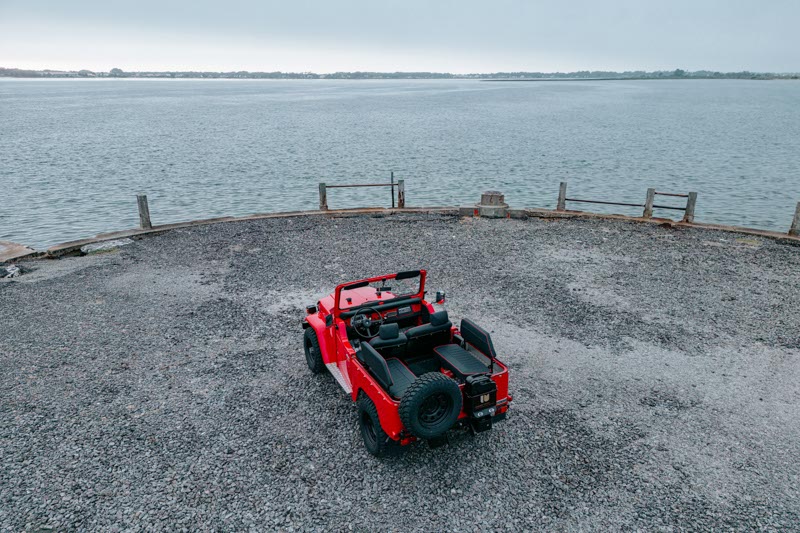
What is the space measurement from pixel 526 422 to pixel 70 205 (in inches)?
1084

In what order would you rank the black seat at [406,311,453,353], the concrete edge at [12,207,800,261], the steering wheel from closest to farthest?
the black seat at [406,311,453,353] → the steering wheel → the concrete edge at [12,207,800,261]

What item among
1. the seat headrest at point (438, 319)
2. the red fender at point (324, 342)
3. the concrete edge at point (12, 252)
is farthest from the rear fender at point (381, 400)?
the concrete edge at point (12, 252)

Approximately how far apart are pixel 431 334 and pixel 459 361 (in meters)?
0.61

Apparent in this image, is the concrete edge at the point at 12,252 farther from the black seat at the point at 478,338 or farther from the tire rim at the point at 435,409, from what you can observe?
the tire rim at the point at 435,409

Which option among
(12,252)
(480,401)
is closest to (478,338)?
(480,401)

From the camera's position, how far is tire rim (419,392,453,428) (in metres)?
5.52

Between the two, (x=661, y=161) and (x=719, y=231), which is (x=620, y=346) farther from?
(x=661, y=161)

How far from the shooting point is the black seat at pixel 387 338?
6.33 meters

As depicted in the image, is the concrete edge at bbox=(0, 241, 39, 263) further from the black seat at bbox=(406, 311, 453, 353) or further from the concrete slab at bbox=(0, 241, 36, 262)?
the black seat at bbox=(406, 311, 453, 353)

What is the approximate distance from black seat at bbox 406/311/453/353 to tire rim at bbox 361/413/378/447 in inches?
44.4

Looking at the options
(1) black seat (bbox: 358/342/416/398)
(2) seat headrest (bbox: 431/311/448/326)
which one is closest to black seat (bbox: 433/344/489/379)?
(2) seat headrest (bbox: 431/311/448/326)

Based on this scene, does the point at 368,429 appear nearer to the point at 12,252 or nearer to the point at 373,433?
the point at 373,433

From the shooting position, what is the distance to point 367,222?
54.2 feet

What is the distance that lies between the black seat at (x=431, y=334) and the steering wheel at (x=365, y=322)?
0.59 meters
